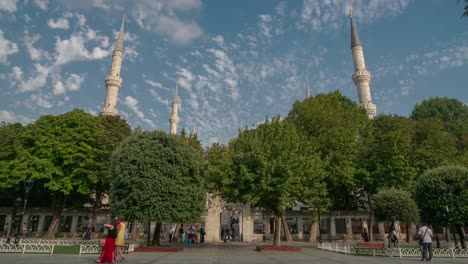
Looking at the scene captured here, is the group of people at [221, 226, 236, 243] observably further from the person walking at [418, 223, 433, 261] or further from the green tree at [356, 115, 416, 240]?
the person walking at [418, 223, 433, 261]

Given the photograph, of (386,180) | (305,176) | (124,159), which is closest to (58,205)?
(124,159)

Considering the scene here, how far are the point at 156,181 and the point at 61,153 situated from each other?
646 inches

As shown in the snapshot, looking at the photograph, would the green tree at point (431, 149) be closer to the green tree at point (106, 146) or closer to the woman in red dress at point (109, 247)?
the green tree at point (106, 146)

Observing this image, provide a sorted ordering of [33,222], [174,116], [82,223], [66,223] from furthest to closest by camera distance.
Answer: [174,116], [66,223], [82,223], [33,222]

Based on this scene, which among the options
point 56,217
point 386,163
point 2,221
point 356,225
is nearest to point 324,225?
point 356,225

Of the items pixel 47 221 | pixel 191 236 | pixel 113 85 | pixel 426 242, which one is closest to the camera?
pixel 426 242

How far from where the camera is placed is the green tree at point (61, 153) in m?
31.7

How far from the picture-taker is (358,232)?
1578 inches

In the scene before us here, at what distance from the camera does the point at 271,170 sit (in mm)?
21391

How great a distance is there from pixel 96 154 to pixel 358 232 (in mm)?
31800

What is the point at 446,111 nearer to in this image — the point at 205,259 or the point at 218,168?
the point at 218,168

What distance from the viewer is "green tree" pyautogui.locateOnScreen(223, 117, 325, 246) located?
21359 mm

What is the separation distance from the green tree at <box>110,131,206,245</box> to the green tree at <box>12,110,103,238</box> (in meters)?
12.1

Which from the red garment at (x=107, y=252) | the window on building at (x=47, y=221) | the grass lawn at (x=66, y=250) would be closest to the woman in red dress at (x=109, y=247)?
the red garment at (x=107, y=252)
